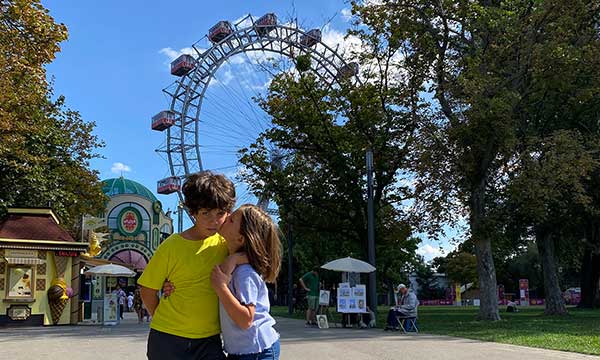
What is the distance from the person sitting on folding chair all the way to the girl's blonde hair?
12441 mm

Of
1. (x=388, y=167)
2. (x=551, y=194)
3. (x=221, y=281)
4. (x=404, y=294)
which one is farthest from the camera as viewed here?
(x=388, y=167)

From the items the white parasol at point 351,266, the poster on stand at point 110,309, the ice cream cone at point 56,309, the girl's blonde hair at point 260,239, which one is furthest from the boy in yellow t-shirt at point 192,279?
the ice cream cone at point 56,309

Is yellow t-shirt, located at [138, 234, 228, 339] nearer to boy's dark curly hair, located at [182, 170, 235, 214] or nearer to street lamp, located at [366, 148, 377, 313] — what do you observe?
boy's dark curly hair, located at [182, 170, 235, 214]

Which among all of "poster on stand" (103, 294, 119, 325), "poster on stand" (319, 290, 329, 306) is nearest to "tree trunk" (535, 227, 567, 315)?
"poster on stand" (319, 290, 329, 306)

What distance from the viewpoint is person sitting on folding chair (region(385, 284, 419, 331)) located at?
48.4 ft

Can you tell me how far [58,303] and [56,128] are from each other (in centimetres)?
994

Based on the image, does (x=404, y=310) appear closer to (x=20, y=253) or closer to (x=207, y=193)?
(x=20, y=253)

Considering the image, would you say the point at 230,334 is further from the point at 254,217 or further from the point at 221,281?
the point at 254,217

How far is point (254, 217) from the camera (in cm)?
280

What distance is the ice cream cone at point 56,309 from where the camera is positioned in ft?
67.2

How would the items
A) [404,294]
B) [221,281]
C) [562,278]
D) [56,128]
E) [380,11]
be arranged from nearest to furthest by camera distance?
1. [221,281]
2. [404,294]
3. [380,11]
4. [56,128]
5. [562,278]

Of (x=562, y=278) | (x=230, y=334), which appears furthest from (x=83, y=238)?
(x=562, y=278)

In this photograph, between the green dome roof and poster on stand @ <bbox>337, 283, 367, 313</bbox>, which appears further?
the green dome roof

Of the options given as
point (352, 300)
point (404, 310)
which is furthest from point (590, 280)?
point (404, 310)
